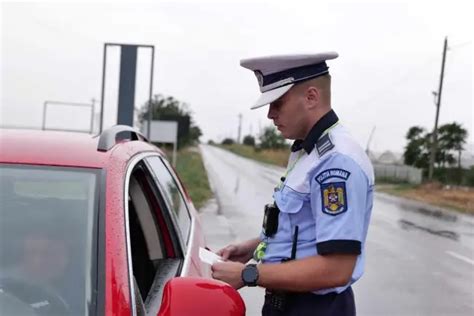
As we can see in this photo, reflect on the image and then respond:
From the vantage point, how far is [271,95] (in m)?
1.79

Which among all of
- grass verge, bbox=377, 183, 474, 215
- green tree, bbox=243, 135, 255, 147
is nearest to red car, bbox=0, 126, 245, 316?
grass verge, bbox=377, 183, 474, 215

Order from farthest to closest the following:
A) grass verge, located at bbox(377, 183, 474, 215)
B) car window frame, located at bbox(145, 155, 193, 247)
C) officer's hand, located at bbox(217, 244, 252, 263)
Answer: grass verge, located at bbox(377, 183, 474, 215), car window frame, located at bbox(145, 155, 193, 247), officer's hand, located at bbox(217, 244, 252, 263)

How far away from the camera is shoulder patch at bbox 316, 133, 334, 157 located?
174 centimetres

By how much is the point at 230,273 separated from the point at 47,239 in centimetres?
58

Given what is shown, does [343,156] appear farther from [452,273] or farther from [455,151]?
[455,151]

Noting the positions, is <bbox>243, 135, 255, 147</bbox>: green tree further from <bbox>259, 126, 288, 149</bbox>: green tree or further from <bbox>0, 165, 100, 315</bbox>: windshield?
<bbox>0, 165, 100, 315</bbox>: windshield

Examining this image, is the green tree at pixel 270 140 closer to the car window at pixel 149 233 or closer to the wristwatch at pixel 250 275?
the car window at pixel 149 233

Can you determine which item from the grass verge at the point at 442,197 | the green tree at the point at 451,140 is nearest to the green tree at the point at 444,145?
the green tree at the point at 451,140

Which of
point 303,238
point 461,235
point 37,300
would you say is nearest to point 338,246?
point 303,238

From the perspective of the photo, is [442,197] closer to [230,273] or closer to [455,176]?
[455,176]

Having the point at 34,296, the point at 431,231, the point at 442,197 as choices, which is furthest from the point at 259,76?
the point at 442,197

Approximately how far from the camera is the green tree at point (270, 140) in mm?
90188

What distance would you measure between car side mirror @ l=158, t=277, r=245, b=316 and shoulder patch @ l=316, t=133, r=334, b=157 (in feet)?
1.60

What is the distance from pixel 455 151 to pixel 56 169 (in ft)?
135
